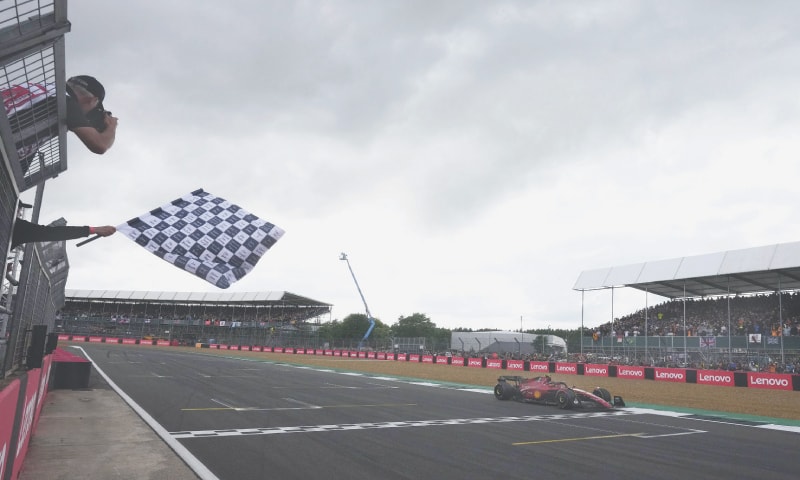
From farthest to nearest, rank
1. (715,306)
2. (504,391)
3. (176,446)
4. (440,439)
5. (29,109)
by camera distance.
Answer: (715,306)
(504,391)
(440,439)
(176,446)
(29,109)

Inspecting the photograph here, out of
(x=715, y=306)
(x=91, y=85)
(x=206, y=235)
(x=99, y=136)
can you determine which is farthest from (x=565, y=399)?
(x=715, y=306)

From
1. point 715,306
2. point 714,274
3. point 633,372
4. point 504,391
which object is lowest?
point 633,372

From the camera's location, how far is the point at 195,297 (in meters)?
98.2

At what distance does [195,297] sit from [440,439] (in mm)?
97157

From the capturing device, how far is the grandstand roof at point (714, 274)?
3378cm

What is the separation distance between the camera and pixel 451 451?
840 cm

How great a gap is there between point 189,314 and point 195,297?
5.94 m

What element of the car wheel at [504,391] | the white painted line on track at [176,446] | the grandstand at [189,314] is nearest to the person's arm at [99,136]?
the white painted line on track at [176,446]

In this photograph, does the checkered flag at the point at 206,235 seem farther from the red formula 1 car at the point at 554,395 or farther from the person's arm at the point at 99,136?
the red formula 1 car at the point at 554,395

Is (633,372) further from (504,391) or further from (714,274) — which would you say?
(504,391)

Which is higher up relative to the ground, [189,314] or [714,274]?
[714,274]

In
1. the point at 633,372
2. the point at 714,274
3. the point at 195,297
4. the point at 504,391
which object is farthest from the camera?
the point at 195,297

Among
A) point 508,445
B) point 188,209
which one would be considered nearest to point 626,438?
point 508,445

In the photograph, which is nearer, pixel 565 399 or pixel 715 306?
pixel 565 399
